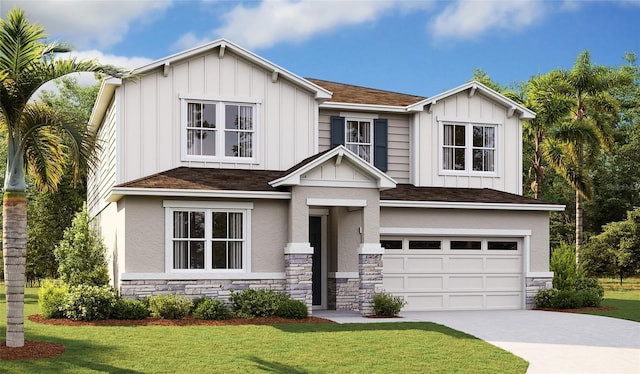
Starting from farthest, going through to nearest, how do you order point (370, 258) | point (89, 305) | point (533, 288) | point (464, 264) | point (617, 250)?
point (617, 250) → point (533, 288) → point (464, 264) → point (370, 258) → point (89, 305)

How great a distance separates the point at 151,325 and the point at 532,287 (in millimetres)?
11466

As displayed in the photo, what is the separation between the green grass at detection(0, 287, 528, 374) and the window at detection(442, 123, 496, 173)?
8.39 metres

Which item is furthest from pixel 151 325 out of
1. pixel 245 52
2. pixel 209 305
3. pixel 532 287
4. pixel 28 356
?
pixel 532 287

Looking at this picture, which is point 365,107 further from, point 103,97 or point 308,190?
point 103,97

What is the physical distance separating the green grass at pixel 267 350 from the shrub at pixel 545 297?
262 inches

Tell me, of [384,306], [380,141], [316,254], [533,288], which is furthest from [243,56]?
[533,288]

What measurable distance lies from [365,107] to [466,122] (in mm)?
3388

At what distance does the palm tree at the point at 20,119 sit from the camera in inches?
517

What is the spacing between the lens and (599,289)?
2331cm

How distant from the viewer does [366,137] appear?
2369 cm

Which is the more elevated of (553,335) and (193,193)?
(193,193)

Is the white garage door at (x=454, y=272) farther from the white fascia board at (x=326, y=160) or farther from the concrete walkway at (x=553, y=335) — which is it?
the white fascia board at (x=326, y=160)

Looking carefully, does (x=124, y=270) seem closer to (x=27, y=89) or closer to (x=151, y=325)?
(x=151, y=325)

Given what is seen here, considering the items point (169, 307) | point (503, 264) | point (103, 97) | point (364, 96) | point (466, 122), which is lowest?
point (169, 307)
